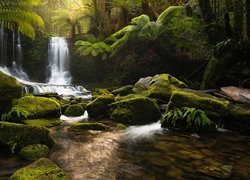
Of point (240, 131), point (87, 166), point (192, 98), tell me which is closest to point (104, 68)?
point (192, 98)

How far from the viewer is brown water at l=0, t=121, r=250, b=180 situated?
390 centimetres

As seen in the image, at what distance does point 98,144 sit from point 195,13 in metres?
9.20

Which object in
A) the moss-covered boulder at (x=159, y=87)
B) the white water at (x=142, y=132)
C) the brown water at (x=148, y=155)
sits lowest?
the white water at (x=142, y=132)

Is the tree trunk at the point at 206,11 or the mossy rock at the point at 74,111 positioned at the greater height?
the tree trunk at the point at 206,11

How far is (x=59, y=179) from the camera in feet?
10.8

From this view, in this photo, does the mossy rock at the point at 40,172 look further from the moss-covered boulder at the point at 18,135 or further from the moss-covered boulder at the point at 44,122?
the moss-covered boulder at the point at 44,122

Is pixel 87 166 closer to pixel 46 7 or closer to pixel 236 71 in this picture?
pixel 236 71

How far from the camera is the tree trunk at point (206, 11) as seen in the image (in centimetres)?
1048

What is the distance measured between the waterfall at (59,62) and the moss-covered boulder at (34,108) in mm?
8602

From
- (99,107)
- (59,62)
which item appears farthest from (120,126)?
(59,62)

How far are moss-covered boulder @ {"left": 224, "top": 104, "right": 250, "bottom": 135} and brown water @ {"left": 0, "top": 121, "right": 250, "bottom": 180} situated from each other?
0.37 metres

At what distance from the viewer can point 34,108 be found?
6.99m

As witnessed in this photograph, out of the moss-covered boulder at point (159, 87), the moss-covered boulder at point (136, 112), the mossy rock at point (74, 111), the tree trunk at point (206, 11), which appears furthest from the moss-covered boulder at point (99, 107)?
the tree trunk at point (206, 11)

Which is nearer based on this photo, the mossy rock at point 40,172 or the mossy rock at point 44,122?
the mossy rock at point 40,172
